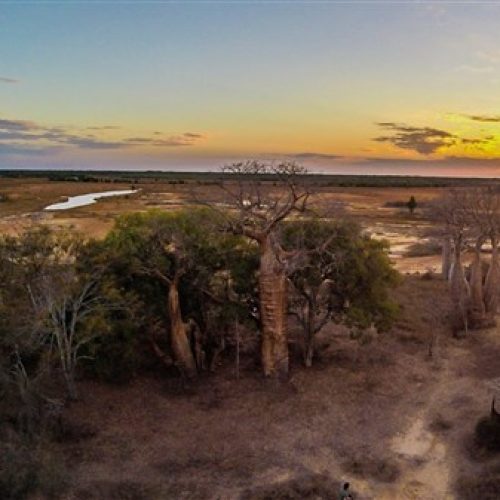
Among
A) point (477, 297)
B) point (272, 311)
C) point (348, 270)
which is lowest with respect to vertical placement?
point (477, 297)

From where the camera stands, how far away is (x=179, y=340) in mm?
18781

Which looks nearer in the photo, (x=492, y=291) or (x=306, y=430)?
(x=306, y=430)

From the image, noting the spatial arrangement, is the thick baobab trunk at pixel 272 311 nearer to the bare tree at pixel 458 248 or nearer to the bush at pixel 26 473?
the bush at pixel 26 473

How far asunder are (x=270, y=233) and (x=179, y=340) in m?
4.29

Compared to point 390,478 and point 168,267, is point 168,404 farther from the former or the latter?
point 390,478

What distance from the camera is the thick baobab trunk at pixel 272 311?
18312 mm

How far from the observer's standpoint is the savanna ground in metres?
13.3

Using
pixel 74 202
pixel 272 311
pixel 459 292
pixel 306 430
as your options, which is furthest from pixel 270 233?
pixel 74 202

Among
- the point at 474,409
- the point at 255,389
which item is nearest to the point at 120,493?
the point at 255,389

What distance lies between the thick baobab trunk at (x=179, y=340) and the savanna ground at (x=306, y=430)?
58 cm

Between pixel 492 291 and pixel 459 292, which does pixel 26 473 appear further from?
pixel 492 291

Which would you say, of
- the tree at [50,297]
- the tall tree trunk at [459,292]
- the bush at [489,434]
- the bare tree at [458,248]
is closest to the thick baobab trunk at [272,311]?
the tree at [50,297]

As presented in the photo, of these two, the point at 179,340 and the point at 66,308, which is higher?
the point at 66,308

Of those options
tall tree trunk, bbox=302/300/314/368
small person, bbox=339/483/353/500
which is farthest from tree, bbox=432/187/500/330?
small person, bbox=339/483/353/500
